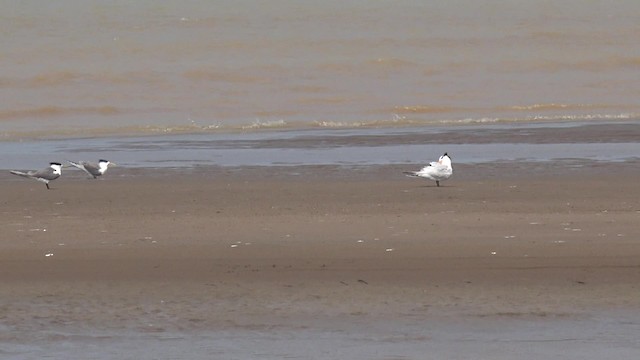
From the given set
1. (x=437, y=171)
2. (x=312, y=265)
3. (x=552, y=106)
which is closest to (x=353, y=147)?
(x=437, y=171)

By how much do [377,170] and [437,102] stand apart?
1245cm

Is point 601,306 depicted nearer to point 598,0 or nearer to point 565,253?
point 565,253

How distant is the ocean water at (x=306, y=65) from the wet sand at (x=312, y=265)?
939cm

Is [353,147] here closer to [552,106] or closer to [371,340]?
[552,106]

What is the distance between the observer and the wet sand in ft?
21.1

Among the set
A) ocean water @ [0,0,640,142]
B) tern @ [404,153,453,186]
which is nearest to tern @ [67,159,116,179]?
tern @ [404,153,453,186]

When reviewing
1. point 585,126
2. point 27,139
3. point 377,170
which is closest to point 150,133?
point 27,139

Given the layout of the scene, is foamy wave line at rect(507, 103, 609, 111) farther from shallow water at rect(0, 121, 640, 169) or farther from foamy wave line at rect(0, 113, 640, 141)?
shallow water at rect(0, 121, 640, 169)

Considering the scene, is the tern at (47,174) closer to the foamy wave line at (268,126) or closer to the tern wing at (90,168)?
the tern wing at (90,168)

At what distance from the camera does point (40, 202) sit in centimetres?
1112

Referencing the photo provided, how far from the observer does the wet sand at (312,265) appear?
643cm

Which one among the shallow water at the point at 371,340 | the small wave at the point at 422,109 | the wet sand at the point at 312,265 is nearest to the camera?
the shallow water at the point at 371,340

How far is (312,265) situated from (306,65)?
24.2 metres

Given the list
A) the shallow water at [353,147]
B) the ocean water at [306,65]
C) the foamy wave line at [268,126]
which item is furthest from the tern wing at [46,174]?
the foamy wave line at [268,126]
